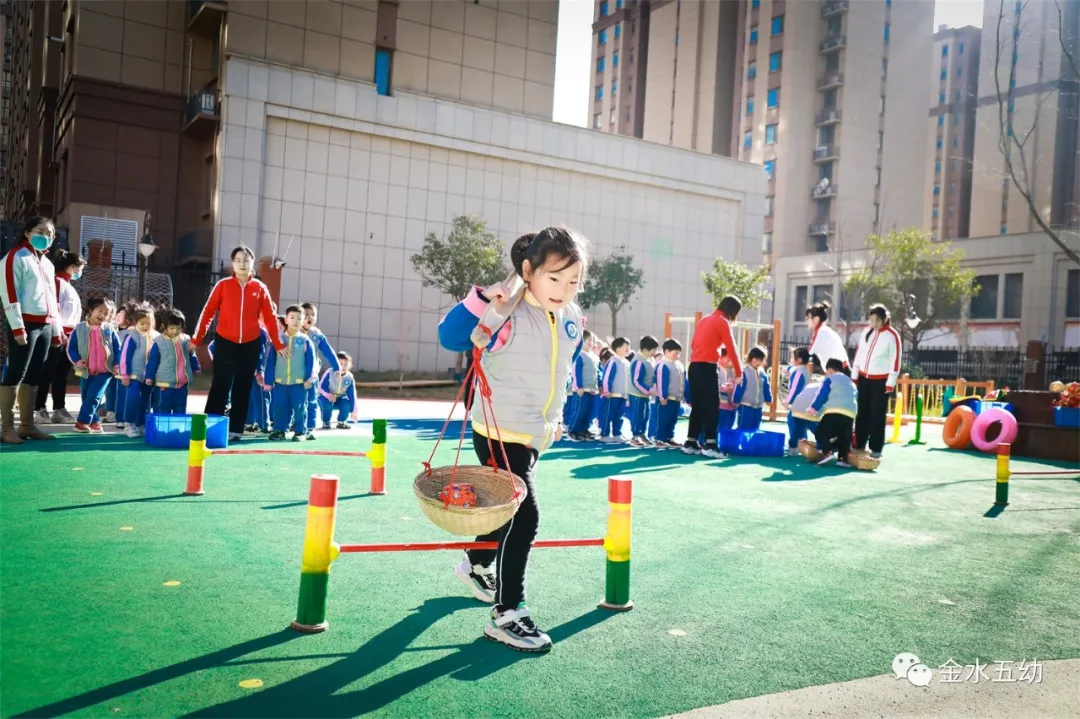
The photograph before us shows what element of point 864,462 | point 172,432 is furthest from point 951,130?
point 172,432

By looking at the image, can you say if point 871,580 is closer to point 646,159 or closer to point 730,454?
point 730,454

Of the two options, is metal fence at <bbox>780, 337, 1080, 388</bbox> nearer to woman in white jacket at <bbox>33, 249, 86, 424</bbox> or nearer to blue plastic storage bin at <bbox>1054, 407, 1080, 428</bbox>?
blue plastic storage bin at <bbox>1054, 407, 1080, 428</bbox>

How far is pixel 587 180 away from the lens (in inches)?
1361

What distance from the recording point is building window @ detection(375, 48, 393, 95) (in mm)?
30734

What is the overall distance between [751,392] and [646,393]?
1.68 metres

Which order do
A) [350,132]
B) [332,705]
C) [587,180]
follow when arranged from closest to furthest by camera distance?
1. [332,705]
2. [350,132]
3. [587,180]

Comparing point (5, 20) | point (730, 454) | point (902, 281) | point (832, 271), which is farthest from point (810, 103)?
point (730, 454)

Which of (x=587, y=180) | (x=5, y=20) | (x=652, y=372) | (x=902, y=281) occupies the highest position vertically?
(x=5, y=20)

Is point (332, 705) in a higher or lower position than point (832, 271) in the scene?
lower

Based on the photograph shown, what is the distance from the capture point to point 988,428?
1451 centimetres

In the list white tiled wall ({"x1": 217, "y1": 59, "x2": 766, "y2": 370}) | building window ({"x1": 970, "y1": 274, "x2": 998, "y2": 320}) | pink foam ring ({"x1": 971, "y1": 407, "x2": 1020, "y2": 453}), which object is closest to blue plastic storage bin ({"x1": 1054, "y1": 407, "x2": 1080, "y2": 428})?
pink foam ring ({"x1": 971, "y1": 407, "x2": 1020, "y2": 453})

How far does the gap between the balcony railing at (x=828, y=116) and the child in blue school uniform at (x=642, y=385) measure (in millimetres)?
47355

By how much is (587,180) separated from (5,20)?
3378 centimetres

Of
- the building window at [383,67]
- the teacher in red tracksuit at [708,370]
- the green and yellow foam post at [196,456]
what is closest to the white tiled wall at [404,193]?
the building window at [383,67]
